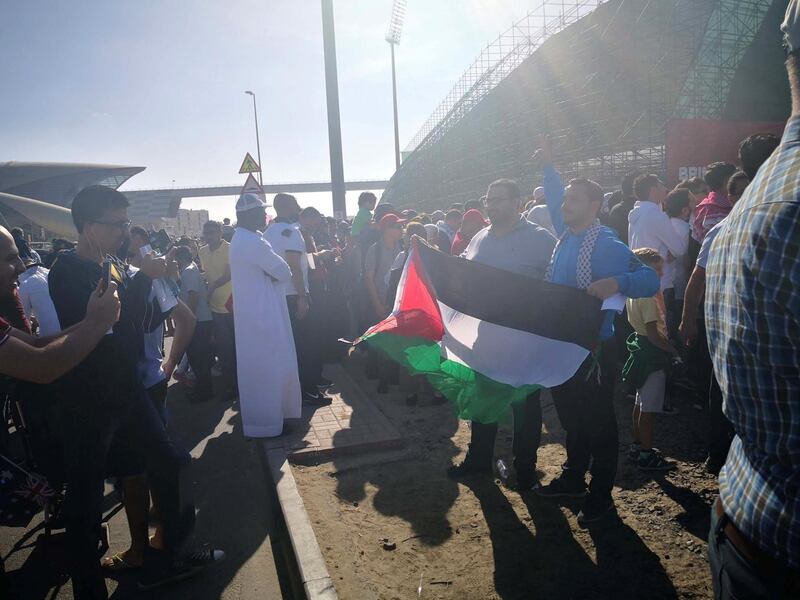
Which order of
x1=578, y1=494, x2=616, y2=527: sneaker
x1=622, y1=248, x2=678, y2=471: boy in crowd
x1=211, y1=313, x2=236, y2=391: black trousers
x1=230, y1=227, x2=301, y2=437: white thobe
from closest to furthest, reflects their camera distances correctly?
x1=578, y1=494, x2=616, y2=527: sneaker
x1=622, y1=248, x2=678, y2=471: boy in crowd
x1=230, y1=227, x2=301, y2=437: white thobe
x1=211, y1=313, x2=236, y2=391: black trousers

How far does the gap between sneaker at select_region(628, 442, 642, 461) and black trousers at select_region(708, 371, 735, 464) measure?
0.54 m

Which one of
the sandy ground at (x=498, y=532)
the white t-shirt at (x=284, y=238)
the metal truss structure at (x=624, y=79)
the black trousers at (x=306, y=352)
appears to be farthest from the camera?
the metal truss structure at (x=624, y=79)

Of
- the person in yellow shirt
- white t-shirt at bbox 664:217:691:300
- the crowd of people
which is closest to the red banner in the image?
the crowd of people

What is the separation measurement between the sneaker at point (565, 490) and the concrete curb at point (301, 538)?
1.70 meters

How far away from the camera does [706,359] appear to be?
5.45 m

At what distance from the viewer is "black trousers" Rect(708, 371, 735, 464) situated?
3.88 m

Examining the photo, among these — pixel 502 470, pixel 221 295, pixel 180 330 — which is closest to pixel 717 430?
pixel 502 470

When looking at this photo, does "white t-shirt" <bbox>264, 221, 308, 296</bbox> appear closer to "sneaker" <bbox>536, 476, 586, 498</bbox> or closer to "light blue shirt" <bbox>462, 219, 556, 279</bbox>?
"light blue shirt" <bbox>462, 219, 556, 279</bbox>

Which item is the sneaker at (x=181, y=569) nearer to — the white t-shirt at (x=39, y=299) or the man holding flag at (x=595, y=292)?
the white t-shirt at (x=39, y=299)

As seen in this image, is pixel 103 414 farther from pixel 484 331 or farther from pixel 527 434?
pixel 527 434

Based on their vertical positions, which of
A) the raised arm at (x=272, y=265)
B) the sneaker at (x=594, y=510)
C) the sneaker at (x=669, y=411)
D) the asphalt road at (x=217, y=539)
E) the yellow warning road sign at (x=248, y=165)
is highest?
the yellow warning road sign at (x=248, y=165)

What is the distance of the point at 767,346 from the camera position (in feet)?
3.93

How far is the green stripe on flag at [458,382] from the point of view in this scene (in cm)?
376

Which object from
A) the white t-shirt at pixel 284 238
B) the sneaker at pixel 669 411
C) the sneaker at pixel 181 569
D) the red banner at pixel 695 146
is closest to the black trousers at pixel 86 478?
the sneaker at pixel 181 569
